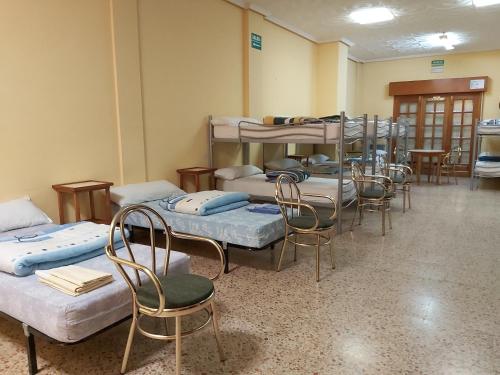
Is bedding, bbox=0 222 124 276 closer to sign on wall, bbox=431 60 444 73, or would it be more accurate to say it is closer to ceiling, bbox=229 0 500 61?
ceiling, bbox=229 0 500 61

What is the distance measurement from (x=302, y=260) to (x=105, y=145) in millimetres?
2186

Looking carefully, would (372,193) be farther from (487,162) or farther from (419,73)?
(419,73)

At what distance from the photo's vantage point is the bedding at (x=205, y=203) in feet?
11.2

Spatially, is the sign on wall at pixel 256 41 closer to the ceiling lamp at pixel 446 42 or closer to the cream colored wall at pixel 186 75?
the cream colored wall at pixel 186 75

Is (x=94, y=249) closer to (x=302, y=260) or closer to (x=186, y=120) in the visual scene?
(x=302, y=260)

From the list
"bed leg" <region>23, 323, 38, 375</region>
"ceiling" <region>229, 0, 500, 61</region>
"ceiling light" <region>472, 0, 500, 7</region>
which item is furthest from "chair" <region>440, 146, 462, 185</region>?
"bed leg" <region>23, 323, 38, 375</region>

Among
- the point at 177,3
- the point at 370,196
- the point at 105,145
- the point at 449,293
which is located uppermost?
the point at 177,3

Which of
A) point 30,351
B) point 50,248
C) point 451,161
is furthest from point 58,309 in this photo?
point 451,161

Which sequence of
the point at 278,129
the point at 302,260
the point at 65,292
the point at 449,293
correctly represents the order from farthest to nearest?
the point at 278,129
the point at 302,260
the point at 449,293
the point at 65,292

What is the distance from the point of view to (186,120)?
15.4 ft

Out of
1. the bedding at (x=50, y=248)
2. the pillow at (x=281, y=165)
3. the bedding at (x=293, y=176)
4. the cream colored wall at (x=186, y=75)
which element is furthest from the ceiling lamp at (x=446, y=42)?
the bedding at (x=50, y=248)

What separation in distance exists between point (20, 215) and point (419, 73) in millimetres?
8616

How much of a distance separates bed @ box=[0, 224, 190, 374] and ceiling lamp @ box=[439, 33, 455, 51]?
7.11 meters

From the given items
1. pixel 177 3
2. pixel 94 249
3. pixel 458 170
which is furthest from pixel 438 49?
pixel 94 249
